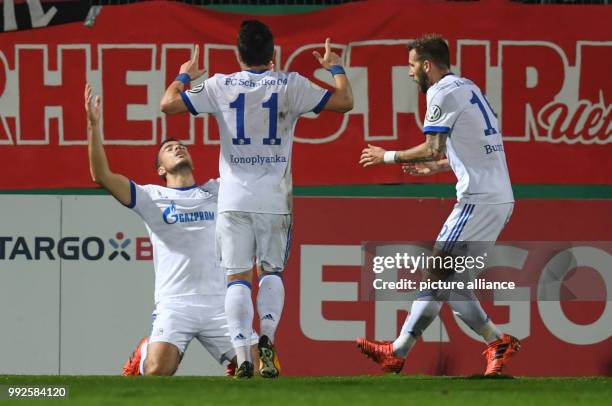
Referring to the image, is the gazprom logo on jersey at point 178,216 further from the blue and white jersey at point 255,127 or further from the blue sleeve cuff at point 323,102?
the blue sleeve cuff at point 323,102

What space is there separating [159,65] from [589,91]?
3.21 m

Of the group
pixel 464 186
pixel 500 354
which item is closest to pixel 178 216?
pixel 464 186

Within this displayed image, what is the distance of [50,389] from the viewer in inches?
285

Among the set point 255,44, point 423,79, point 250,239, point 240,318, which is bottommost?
point 240,318

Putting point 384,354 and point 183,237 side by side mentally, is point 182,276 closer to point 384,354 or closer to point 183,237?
point 183,237

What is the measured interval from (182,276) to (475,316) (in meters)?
1.86

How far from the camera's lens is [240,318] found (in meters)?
7.61

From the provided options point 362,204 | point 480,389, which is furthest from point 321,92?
point 362,204

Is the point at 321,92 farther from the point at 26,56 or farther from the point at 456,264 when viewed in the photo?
the point at 26,56

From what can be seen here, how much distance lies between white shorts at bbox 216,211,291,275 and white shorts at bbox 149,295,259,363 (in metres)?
1.30

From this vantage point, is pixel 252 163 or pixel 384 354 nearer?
pixel 252 163

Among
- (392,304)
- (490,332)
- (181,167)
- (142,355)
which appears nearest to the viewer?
(490,332)

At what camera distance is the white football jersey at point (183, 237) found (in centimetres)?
903

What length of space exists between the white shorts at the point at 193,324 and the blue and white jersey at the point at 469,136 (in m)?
1.73
